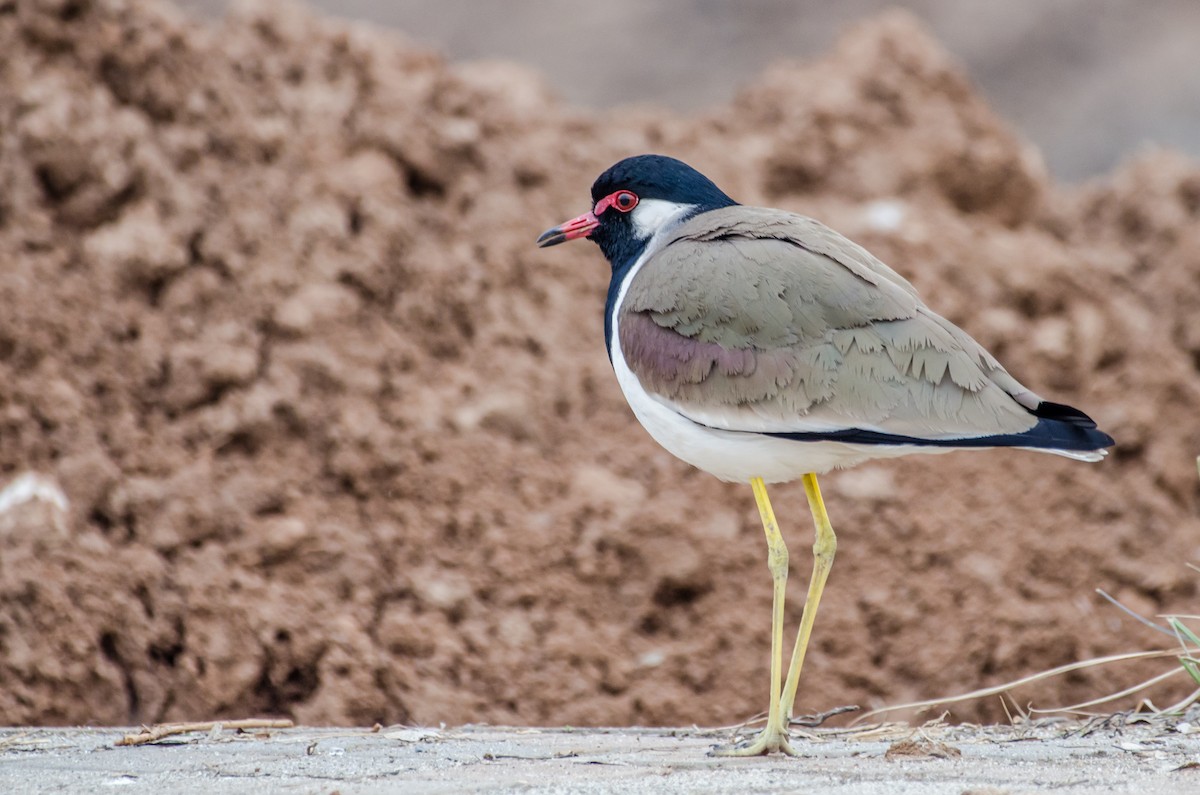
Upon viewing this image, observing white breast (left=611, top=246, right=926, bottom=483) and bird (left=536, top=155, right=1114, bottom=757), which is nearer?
bird (left=536, top=155, right=1114, bottom=757)

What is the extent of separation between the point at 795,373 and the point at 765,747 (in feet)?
3.58

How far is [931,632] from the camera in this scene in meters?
5.79

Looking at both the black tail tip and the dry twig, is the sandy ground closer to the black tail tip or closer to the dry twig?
the dry twig

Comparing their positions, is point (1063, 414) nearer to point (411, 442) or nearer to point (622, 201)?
point (622, 201)

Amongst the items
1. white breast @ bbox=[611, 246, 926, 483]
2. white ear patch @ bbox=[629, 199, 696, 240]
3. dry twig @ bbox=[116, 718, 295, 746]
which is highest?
white ear patch @ bbox=[629, 199, 696, 240]

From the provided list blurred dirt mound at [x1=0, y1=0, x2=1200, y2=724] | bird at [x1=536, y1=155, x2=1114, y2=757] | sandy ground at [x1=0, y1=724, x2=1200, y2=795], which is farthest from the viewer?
blurred dirt mound at [x1=0, y1=0, x2=1200, y2=724]

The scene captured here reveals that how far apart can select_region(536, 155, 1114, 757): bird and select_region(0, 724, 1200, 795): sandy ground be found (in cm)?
36

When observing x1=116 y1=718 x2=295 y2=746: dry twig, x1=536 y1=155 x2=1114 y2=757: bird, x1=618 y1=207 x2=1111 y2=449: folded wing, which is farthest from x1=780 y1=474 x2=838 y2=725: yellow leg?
x1=116 y1=718 x2=295 y2=746: dry twig

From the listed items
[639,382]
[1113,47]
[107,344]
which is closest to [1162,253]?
[639,382]

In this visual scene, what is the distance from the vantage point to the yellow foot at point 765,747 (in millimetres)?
3906

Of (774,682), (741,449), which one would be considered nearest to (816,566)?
(774,682)

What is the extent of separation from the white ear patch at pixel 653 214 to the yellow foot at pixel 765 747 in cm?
176

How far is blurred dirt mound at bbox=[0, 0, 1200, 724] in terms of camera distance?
5285mm

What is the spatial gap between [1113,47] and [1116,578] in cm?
1037
